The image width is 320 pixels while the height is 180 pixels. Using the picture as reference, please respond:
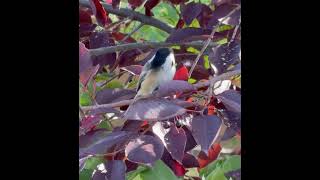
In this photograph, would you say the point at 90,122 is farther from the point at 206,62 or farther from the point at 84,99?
the point at 206,62

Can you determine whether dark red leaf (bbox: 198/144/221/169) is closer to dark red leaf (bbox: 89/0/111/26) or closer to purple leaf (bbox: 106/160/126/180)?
purple leaf (bbox: 106/160/126/180)

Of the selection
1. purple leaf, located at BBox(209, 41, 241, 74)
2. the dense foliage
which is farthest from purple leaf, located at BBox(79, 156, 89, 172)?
purple leaf, located at BBox(209, 41, 241, 74)

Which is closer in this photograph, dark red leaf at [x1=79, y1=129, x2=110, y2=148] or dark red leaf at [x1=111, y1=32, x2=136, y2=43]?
dark red leaf at [x1=79, y1=129, x2=110, y2=148]

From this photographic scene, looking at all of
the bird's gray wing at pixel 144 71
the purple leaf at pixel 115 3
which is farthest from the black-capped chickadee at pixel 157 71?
the purple leaf at pixel 115 3

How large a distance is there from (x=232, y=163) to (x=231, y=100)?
103 millimetres

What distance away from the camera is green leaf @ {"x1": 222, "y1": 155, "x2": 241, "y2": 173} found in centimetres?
75

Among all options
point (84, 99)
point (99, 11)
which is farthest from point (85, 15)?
point (84, 99)

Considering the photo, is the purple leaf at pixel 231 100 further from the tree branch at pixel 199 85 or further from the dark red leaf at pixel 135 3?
the dark red leaf at pixel 135 3

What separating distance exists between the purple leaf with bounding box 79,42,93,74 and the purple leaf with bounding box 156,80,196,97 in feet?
0.38

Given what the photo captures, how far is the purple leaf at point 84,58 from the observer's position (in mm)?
736

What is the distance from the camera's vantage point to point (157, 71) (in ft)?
2.48

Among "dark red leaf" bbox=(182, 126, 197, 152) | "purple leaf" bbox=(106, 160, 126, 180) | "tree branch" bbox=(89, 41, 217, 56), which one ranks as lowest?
"purple leaf" bbox=(106, 160, 126, 180)
